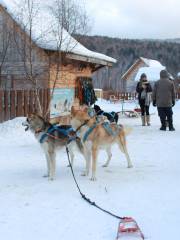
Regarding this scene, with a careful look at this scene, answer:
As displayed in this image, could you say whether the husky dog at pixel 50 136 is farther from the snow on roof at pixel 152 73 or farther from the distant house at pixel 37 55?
the snow on roof at pixel 152 73

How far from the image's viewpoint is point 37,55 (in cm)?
1402

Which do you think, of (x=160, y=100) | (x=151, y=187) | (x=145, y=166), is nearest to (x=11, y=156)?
(x=145, y=166)

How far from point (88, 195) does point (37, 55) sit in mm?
9207

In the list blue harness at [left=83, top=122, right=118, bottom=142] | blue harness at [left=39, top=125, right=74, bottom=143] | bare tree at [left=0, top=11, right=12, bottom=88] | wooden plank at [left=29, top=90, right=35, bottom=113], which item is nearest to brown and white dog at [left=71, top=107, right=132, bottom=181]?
blue harness at [left=83, top=122, right=118, bottom=142]

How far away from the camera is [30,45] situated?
501 inches

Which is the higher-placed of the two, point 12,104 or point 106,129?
point 12,104

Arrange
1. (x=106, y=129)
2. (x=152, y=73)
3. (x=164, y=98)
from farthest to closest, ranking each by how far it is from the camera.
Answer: (x=152, y=73) → (x=164, y=98) → (x=106, y=129)

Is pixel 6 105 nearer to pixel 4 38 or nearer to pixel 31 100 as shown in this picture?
pixel 31 100

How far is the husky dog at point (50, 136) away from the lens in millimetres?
6483

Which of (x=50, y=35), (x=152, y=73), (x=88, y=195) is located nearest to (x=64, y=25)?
(x=50, y=35)

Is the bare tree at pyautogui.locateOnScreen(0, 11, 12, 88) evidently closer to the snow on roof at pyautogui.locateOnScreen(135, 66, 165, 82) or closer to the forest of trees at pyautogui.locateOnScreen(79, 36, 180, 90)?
the snow on roof at pyautogui.locateOnScreen(135, 66, 165, 82)

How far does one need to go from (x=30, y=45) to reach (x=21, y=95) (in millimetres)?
1531

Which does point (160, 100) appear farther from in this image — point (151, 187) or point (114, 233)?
point (114, 233)

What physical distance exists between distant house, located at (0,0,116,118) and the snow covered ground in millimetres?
5380
